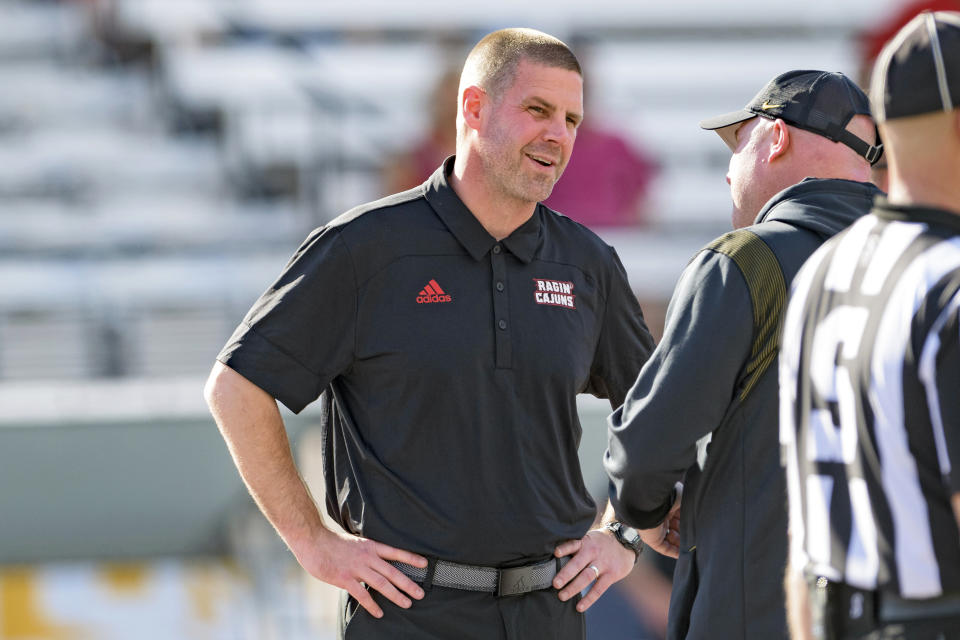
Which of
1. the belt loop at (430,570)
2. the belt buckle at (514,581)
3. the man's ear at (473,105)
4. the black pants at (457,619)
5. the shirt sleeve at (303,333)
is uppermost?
the man's ear at (473,105)

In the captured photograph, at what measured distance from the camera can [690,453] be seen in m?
2.02

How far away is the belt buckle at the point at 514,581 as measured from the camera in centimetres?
231

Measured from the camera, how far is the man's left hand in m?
2.40

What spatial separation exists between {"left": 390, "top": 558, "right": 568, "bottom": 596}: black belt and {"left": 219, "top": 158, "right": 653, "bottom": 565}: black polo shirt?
0.02m

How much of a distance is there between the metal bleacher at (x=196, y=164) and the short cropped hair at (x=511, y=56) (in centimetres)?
299

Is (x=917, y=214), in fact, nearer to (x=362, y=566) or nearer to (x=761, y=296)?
(x=761, y=296)

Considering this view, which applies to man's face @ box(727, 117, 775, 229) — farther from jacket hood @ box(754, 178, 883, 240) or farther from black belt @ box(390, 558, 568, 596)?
black belt @ box(390, 558, 568, 596)

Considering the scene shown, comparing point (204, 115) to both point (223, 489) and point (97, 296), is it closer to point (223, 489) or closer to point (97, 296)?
point (97, 296)

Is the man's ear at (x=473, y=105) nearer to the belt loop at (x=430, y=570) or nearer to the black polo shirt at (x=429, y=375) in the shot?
the black polo shirt at (x=429, y=375)

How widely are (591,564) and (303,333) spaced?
70cm

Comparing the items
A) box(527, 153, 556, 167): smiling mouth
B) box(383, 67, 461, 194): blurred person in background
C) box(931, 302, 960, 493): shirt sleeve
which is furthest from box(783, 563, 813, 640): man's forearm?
box(383, 67, 461, 194): blurred person in background

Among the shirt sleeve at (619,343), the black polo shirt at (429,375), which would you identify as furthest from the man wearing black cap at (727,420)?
the shirt sleeve at (619,343)

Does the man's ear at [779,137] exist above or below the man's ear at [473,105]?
below

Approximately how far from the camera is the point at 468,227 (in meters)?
2.42
